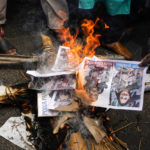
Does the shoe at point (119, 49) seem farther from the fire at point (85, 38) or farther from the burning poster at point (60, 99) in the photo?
the burning poster at point (60, 99)

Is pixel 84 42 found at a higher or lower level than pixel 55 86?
higher

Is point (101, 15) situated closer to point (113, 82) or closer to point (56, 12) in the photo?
point (56, 12)

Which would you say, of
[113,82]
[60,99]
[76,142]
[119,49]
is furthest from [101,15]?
[76,142]

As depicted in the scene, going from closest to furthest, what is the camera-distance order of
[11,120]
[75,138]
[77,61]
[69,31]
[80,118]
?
[75,138], [80,118], [11,120], [77,61], [69,31]

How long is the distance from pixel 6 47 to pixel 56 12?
743mm

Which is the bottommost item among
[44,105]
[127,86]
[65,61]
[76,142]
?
[76,142]

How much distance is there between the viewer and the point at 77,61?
186 centimetres

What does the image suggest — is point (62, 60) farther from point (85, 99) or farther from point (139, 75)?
point (139, 75)

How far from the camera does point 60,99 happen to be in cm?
162

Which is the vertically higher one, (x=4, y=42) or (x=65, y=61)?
(x=4, y=42)

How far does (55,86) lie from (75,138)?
519mm

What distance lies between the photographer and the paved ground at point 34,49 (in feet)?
5.97

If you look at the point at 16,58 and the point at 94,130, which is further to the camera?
the point at 16,58

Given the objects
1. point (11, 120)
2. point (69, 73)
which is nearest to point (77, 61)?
point (69, 73)
